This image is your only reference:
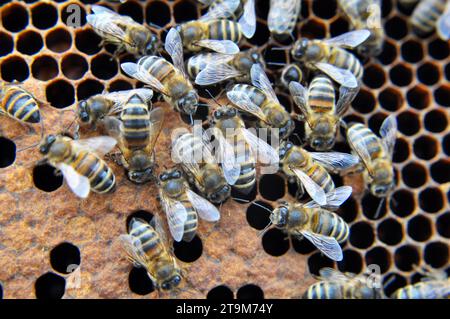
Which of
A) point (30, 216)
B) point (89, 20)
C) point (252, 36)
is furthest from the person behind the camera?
point (252, 36)

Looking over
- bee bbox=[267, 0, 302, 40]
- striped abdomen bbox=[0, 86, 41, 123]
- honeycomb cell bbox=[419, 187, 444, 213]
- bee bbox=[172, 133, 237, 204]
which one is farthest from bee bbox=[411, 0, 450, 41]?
striped abdomen bbox=[0, 86, 41, 123]

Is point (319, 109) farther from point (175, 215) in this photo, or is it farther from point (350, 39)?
point (175, 215)

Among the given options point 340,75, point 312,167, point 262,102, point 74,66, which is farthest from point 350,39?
point 74,66

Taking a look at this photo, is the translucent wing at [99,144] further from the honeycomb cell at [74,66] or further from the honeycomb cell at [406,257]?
the honeycomb cell at [406,257]

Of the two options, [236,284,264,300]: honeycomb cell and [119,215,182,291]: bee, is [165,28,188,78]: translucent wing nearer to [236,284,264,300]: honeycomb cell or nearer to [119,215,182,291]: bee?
[119,215,182,291]: bee

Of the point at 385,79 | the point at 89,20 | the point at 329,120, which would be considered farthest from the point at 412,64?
the point at 89,20

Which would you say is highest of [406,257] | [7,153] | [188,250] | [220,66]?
[220,66]
